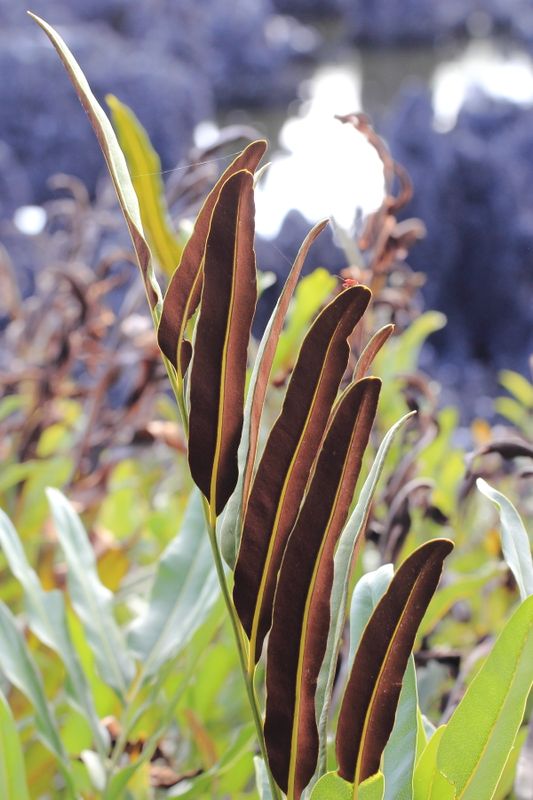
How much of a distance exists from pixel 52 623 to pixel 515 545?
324 millimetres

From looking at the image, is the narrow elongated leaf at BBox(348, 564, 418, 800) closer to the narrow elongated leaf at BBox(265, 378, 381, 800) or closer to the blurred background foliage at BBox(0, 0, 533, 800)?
the narrow elongated leaf at BBox(265, 378, 381, 800)

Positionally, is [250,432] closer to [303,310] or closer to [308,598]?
[308,598]

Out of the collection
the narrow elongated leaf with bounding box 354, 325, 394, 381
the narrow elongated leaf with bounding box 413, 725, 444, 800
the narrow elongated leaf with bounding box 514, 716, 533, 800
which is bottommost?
the narrow elongated leaf with bounding box 514, 716, 533, 800

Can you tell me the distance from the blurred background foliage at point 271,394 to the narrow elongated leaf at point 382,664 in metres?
0.17

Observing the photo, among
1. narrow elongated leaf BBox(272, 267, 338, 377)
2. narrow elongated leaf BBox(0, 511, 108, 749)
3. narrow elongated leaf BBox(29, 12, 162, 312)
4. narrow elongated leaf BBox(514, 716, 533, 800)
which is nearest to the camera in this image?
narrow elongated leaf BBox(29, 12, 162, 312)

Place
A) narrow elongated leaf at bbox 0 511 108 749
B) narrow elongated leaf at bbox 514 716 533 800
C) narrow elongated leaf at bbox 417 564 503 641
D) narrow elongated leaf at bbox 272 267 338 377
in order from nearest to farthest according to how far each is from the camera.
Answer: narrow elongated leaf at bbox 514 716 533 800 → narrow elongated leaf at bbox 0 511 108 749 → narrow elongated leaf at bbox 417 564 503 641 → narrow elongated leaf at bbox 272 267 338 377

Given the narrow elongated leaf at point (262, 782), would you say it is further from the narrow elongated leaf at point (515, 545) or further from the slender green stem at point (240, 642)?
the narrow elongated leaf at point (515, 545)

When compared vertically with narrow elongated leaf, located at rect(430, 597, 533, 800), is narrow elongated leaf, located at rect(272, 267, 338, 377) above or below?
above

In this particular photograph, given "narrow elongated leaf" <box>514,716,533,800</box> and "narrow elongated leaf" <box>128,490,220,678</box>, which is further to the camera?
"narrow elongated leaf" <box>128,490,220,678</box>

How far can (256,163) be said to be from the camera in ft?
1.25

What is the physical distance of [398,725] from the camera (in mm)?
426

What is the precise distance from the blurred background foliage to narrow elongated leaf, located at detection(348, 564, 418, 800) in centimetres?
16

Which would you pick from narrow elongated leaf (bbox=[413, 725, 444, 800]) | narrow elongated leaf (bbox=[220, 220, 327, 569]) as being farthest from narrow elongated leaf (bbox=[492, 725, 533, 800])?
narrow elongated leaf (bbox=[220, 220, 327, 569])

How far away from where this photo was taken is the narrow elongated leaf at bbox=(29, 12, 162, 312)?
354 millimetres
